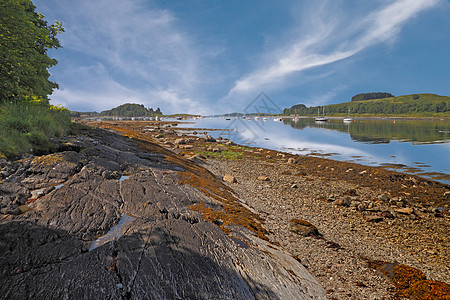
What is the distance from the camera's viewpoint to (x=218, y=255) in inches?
255

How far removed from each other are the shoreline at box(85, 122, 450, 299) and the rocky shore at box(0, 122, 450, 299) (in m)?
0.08

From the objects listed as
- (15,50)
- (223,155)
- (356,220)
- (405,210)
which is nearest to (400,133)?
(223,155)

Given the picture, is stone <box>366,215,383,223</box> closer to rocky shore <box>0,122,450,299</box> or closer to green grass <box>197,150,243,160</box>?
rocky shore <box>0,122,450,299</box>

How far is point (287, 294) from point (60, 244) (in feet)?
21.9

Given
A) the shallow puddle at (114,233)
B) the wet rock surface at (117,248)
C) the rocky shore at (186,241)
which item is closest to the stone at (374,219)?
the rocky shore at (186,241)

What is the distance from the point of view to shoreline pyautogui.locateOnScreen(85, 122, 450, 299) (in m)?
8.67

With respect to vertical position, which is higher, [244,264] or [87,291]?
[87,291]

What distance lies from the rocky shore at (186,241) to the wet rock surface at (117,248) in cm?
3

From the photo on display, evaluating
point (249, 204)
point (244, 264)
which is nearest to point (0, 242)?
point (244, 264)

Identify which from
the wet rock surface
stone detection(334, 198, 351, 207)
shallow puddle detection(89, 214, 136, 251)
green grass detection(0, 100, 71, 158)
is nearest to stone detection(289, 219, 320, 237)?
the wet rock surface

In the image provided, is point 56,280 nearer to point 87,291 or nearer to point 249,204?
point 87,291

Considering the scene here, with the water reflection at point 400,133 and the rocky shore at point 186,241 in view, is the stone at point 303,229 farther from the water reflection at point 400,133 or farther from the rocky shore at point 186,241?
the water reflection at point 400,133

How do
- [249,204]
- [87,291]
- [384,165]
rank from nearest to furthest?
[87,291]
[249,204]
[384,165]

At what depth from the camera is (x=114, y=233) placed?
6.50 metres
